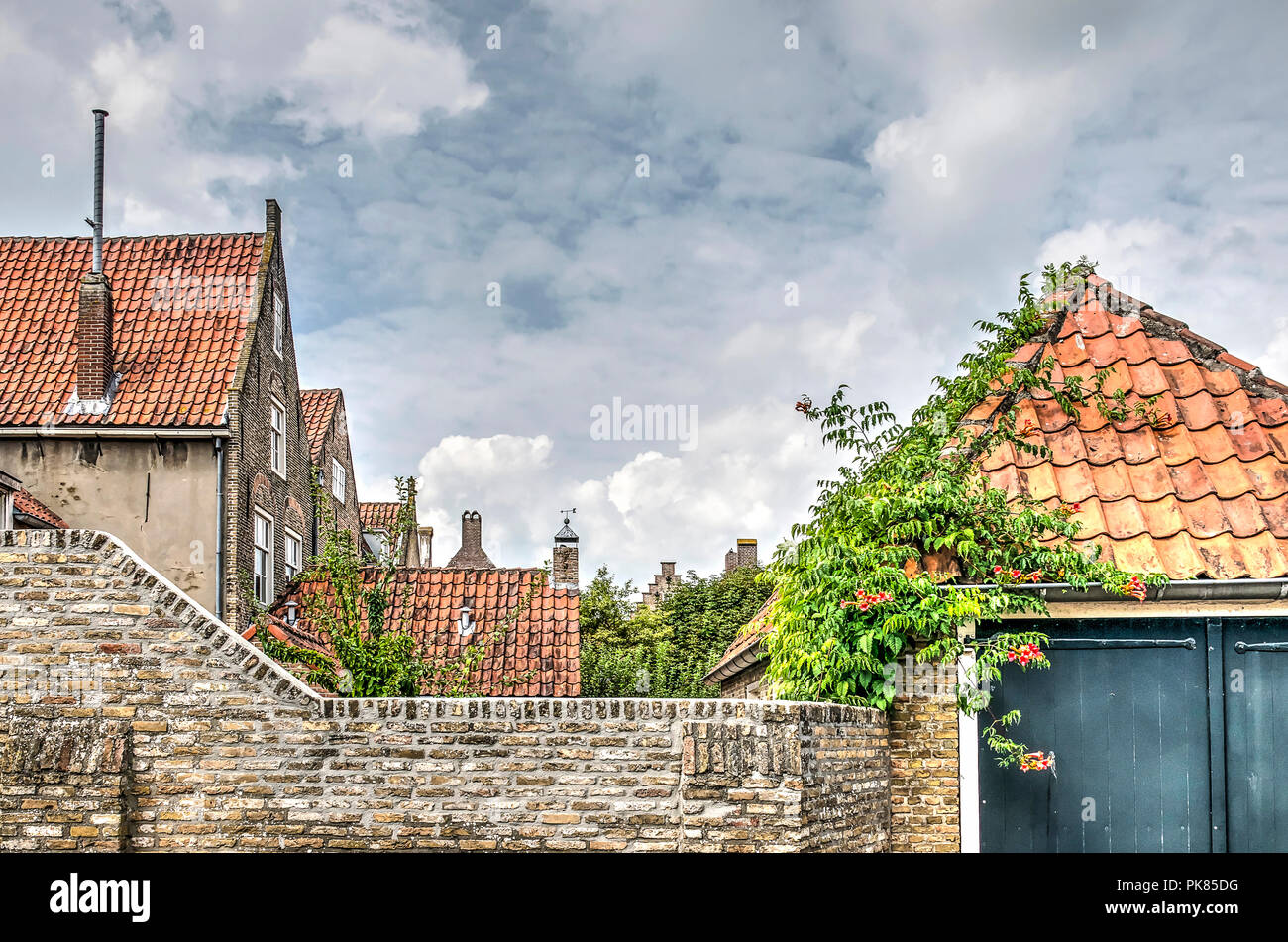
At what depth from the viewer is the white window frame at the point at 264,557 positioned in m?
20.2

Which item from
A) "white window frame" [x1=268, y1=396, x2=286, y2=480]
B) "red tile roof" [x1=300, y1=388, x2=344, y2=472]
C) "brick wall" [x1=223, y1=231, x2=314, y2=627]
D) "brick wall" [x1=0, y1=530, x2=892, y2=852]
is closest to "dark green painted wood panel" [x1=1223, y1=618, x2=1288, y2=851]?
"brick wall" [x1=0, y1=530, x2=892, y2=852]

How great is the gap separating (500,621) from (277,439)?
6775mm

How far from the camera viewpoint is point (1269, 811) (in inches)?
272

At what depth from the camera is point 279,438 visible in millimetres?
22172

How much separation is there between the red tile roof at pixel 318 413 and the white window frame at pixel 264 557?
607 cm

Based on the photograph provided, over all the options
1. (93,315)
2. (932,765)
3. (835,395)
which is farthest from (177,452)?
(932,765)

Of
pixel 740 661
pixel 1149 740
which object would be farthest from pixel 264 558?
pixel 1149 740

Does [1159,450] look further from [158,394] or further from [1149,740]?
[158,394]

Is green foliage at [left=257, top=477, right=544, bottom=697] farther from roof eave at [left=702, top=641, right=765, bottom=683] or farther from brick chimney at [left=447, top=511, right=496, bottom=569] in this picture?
brick chimney at [left=447, top=511, right=496, bottom=569]

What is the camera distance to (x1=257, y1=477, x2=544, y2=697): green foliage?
416 inches

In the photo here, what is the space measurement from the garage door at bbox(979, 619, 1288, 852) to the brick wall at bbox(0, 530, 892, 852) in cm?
198

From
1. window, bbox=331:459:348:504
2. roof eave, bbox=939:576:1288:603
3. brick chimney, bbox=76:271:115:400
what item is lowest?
roof eave, bbox=939:576:1288:603

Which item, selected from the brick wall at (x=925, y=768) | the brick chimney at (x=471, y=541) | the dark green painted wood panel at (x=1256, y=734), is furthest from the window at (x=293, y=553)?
the brick chimney at (x=471, y=541)

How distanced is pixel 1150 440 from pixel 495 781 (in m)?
5.77
